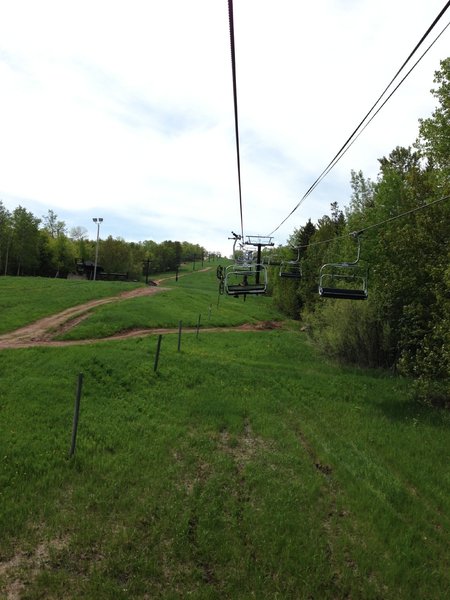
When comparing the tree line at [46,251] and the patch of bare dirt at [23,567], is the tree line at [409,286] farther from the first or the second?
the tree line at [46,251]

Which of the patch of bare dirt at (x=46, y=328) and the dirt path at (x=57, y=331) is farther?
the dirt path at (x=57, y=331)

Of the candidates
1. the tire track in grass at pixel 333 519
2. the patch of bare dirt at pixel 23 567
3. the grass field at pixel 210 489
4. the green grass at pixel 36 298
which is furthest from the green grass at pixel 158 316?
the patch of bare dirt at pixel 23 567

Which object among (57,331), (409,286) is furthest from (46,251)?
(409,286)

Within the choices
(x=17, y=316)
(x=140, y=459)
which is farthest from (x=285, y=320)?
(x=140, y=459)

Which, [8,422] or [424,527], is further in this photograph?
[8,422]

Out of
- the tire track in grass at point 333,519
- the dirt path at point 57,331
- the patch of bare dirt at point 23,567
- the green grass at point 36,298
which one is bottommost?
the patch of bare dirt at point 23,567

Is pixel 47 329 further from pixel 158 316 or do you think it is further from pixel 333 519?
pixel 333 519

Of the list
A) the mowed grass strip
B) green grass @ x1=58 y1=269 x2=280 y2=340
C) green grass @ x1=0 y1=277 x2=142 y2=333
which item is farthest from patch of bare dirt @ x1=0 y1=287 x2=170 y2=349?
the mowed grass strip

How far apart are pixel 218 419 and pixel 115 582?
772cm

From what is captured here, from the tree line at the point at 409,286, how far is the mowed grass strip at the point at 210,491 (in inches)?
124

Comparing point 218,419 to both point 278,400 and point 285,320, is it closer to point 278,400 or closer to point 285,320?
point 278,400

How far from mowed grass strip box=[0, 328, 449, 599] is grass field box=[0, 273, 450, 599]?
0.04 meters

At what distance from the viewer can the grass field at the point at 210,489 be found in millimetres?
6438

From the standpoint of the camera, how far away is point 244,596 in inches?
236
